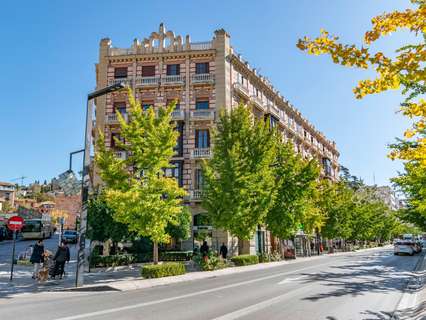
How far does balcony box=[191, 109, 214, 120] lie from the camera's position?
32000 mm

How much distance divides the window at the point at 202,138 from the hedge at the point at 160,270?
15.5 m

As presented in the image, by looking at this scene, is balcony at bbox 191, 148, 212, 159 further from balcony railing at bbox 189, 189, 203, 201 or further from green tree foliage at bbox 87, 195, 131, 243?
green tree foliage at bbox 87, 195, 131, 243

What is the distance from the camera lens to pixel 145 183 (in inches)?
749

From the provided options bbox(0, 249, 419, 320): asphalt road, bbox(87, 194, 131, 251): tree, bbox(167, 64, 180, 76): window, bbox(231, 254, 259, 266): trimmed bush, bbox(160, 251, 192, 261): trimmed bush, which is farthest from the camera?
bbox(167, 64, 180, 76): window

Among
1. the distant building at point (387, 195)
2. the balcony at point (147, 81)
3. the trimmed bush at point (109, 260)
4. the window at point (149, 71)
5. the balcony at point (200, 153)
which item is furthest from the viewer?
the distant building at point (387, 195)

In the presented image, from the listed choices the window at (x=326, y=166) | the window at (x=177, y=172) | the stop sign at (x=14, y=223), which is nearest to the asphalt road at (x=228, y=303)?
the stop sign at (x=14, y=223)

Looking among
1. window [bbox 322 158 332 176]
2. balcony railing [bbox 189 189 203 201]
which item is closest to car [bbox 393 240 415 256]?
window [bbox 322 158 332 176]

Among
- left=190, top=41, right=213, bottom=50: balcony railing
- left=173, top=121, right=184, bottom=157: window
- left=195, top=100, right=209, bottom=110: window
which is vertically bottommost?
left=173, top=121, right=184, bottom=157: window

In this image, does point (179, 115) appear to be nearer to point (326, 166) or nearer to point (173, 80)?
point (173, 80)

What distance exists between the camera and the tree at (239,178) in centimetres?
2312

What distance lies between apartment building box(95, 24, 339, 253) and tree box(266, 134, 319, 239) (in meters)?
4.44

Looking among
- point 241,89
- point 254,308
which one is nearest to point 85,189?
point 254,308

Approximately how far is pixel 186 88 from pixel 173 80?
146 cm

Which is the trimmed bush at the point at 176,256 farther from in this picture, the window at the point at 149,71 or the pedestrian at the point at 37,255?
the window at the point at 149,71
